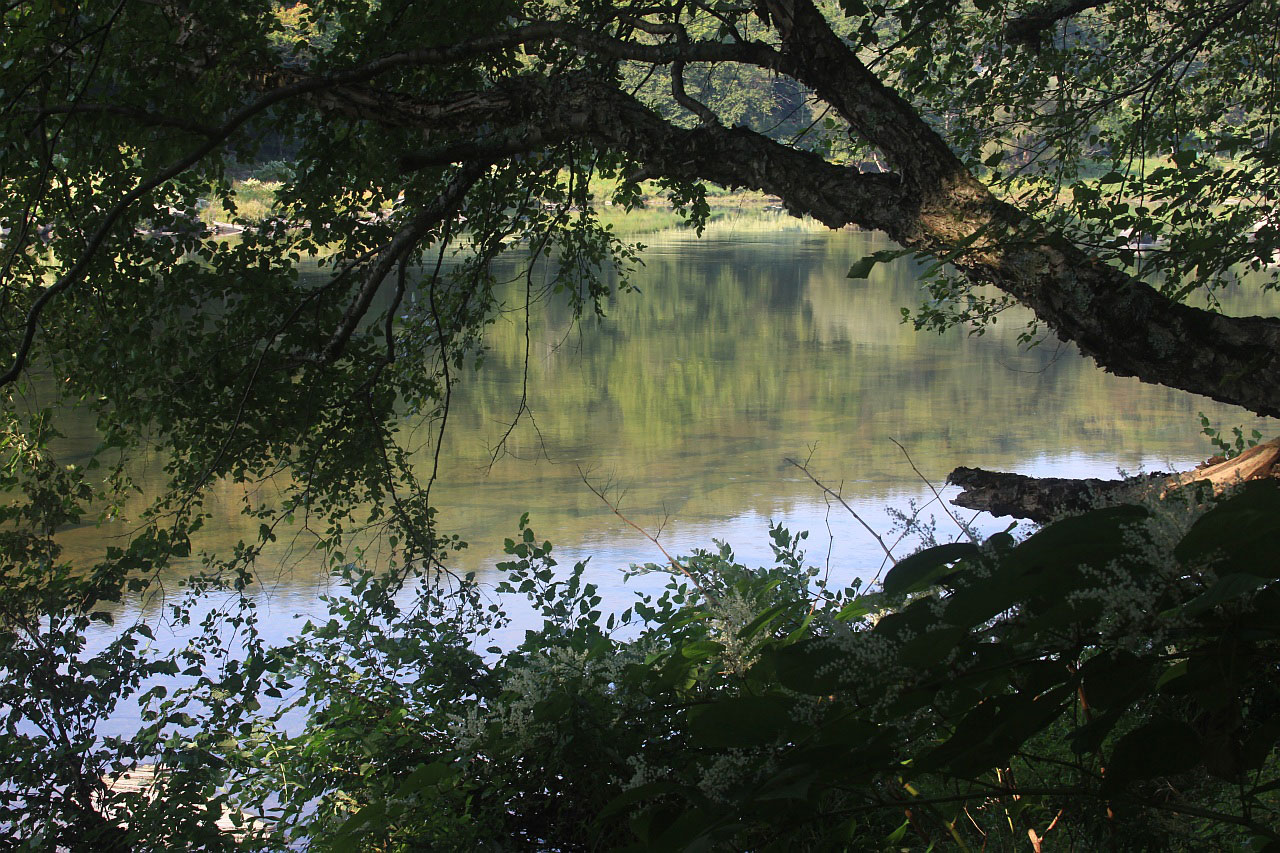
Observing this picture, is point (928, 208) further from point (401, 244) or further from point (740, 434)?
point (740, 434)

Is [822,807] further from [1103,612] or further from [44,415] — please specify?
[44,415]

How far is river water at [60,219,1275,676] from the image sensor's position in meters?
7.75

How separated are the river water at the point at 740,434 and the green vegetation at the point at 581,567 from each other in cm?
88

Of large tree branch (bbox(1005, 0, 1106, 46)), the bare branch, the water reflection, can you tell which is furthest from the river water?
large tree branch (bbox(1005, 0, 1106, 46))

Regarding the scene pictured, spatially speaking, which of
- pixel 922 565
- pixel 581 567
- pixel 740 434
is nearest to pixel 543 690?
pixel 581 567

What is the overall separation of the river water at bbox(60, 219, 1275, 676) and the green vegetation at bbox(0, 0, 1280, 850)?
877mm

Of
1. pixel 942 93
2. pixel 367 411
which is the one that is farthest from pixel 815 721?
pixel 942 93

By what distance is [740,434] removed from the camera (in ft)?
35.3

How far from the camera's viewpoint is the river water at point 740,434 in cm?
775

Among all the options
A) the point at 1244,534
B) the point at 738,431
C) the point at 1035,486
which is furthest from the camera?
the point at 738,431

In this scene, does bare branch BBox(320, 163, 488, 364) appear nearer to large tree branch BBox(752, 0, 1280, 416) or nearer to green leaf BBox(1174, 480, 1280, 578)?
large tree branch BBox(752, 0, 1280, 416)

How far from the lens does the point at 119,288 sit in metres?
4.17

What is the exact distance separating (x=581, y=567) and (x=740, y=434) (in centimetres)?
746

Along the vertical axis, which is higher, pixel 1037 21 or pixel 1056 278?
pixel 1037 21
